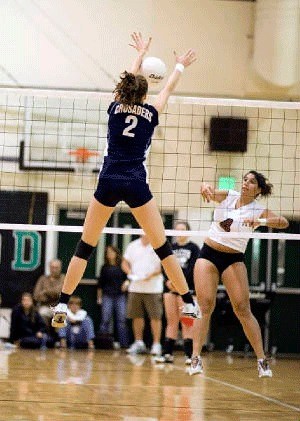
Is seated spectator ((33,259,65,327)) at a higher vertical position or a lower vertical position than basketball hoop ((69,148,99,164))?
lower

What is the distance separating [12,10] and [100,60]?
72.1 inches

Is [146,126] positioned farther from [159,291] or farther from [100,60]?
[100,60]

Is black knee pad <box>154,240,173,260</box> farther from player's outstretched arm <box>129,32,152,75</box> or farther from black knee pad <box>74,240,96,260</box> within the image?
player's outstretched arm <box>129,32,152,75</box>

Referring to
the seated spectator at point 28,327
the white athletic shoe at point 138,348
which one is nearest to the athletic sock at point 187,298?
the white athletic shoe at point 138,348

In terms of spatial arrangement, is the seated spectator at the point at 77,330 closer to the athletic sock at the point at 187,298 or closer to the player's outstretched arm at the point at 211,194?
the player's outstretched arm at the point at 211,194

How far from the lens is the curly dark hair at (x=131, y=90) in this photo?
26.5ft

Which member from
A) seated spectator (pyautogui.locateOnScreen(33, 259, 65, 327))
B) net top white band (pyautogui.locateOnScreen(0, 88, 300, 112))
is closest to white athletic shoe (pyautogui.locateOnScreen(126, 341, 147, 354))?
seated spectator (pyautogui.locateOnScreen(33, 259, 65, 327))

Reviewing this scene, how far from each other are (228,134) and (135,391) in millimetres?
Answer: 9525

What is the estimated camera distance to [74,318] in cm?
1741

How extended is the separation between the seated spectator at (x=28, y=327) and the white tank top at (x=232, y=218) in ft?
25.3

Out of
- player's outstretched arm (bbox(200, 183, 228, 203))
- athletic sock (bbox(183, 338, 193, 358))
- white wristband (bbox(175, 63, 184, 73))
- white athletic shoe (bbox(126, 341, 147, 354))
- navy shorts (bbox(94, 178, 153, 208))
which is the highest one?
white wristband (bbox(175, 63, 184, 73))

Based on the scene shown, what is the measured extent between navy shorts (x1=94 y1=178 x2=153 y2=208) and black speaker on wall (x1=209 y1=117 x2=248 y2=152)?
10.6m

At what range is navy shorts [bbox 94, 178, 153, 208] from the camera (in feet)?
26.4

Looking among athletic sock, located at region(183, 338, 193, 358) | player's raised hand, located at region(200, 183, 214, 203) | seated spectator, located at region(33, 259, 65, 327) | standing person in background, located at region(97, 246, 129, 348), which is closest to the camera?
player's raised hand, located at region(200, 183, 214, 203)
